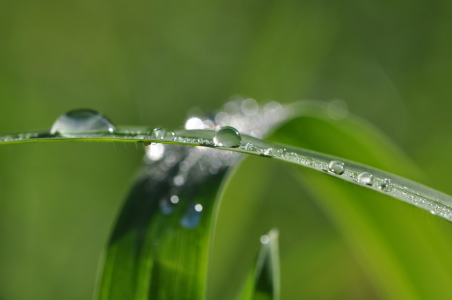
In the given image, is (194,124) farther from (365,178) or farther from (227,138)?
(365,178)

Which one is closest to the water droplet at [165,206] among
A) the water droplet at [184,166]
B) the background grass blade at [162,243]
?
the background grass blade at [162,243]

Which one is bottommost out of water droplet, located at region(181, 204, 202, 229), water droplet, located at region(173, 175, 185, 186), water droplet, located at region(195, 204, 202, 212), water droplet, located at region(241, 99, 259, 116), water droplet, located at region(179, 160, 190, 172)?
water droplet, located at region(181, 204, 202, 229)

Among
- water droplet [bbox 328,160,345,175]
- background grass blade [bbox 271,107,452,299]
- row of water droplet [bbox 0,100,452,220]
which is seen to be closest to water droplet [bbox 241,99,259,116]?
background grass blade [bbox 271,107,452,299]

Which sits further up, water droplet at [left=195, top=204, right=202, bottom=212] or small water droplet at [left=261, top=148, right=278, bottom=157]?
small water droplet at [left=261, top=148, right=278, bottom=157]

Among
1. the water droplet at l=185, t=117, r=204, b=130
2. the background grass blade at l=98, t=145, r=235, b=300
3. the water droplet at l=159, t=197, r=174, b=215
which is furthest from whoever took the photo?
the water droplet at l=185, t=117, r=204, b=130

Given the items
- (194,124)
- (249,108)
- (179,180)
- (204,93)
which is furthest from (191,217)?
(204,93)

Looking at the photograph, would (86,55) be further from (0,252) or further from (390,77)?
(390,77)

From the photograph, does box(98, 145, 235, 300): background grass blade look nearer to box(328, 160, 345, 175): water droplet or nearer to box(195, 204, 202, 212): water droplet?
box(195, 204, 202, 212): water droplet

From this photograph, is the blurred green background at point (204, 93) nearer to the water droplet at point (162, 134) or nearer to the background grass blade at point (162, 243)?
the background grass blade at point (162, 243)
